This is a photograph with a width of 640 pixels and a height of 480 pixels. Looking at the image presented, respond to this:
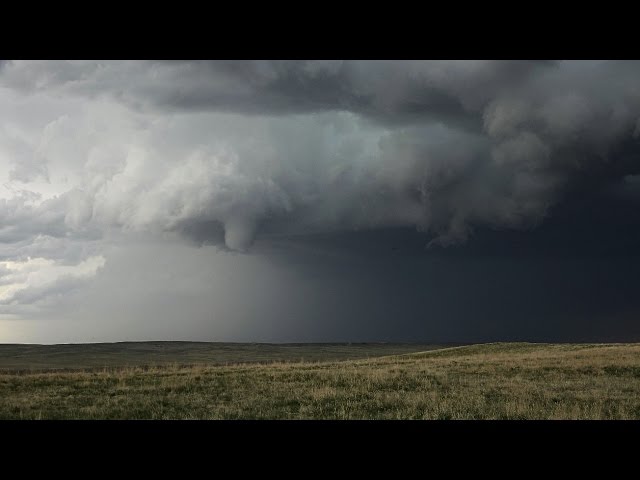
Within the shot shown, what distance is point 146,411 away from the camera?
50.4ft

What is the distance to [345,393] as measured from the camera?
60.1 ft

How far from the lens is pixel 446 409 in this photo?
15.0 metres

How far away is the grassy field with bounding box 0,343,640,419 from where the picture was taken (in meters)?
14.9

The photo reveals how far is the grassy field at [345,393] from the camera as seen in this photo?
14867 millimetres
